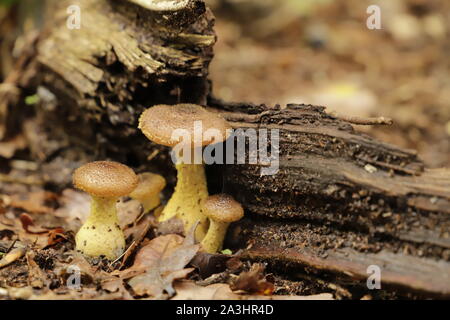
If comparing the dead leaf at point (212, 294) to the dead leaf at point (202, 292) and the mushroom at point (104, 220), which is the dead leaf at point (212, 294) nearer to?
the dead leaf at point (202, 292)

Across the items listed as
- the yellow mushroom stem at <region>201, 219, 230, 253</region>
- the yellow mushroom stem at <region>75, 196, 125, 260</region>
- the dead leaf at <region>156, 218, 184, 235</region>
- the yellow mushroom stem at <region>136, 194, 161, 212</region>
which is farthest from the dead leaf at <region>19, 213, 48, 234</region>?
the yellow mushroom stem at <region>201, 219, 230, 253</region>

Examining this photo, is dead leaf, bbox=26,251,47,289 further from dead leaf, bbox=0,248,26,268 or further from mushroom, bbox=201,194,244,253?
mushroom, bbox=201,194,244,253

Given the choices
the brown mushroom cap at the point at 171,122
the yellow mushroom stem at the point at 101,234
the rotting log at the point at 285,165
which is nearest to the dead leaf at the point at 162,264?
the yellow mushroom stem at the point at 101,234

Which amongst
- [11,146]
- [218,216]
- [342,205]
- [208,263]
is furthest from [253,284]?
[11,146]

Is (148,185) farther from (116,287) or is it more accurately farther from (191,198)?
(116,287)

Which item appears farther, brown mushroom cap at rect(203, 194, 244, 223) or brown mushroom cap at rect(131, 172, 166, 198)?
brown mushroom cap at rect(131, 172, 166, 198)
